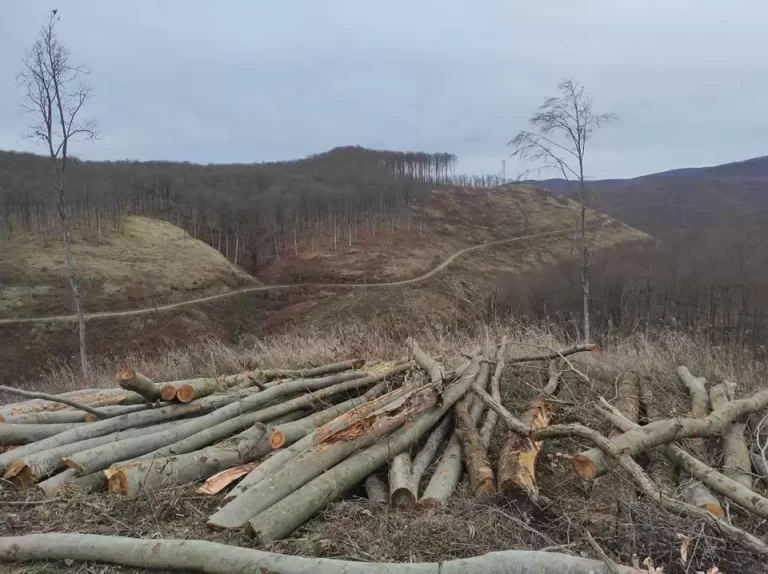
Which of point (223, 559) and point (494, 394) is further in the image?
point (494, 394)

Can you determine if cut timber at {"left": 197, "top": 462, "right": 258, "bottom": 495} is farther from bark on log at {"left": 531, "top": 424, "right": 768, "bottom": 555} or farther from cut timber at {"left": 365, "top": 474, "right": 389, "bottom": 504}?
bark on log at {"left": 531, "top": 424, "right": 768, "bottom": 555}

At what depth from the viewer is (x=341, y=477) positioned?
13.7 ft

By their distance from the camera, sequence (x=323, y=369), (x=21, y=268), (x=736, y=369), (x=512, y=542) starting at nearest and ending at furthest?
1. (x=512, y=542)
2. (x=323, y=369)
3. (x=736, y=369)
4. (x=21, y=268)

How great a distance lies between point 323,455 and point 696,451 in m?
3.22

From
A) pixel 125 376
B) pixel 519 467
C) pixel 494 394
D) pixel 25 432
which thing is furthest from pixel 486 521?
pixel 25 432

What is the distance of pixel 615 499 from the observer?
3758mm

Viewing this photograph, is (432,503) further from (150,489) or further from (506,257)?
(506,257)

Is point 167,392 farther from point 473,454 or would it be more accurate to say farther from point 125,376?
point 473,454

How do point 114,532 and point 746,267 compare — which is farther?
point 746,267

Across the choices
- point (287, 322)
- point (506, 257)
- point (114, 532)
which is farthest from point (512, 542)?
point (506, 257)

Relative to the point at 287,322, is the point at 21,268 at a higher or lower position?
higher

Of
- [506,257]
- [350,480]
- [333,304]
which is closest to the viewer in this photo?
[350,480]

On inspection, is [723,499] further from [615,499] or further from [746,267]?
[746,267]

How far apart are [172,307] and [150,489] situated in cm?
4306
